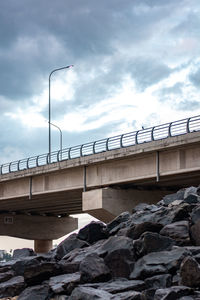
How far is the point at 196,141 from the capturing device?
32.9 m

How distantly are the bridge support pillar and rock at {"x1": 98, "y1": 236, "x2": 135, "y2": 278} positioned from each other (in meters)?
23.6

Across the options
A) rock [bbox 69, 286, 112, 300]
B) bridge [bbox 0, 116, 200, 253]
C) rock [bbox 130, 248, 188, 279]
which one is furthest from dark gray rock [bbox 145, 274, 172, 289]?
bridge [bbox 0, 116, 200, 253]

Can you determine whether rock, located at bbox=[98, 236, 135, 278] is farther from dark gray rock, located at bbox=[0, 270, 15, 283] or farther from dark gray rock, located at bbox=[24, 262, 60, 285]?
dark gray rock, located at bbox=[0, 270, 15, 283]

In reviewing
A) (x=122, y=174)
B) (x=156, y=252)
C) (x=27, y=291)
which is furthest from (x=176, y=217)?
(x=122, y=174)

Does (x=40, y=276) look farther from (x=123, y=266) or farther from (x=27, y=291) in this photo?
(x=123, y=266)

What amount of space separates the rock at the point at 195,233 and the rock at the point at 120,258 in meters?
1.64

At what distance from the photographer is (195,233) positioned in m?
14.5

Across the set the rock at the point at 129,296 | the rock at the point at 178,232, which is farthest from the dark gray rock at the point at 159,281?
the rock at the point at 178,232

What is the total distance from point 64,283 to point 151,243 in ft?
8.08

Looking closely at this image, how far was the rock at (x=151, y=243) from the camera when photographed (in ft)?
46.1

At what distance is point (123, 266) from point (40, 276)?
2345 millimetres

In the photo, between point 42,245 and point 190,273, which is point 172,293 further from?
point 42,245

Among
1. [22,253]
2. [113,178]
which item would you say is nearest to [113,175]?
[113,178]

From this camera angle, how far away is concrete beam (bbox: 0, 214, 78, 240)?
63.1 m
